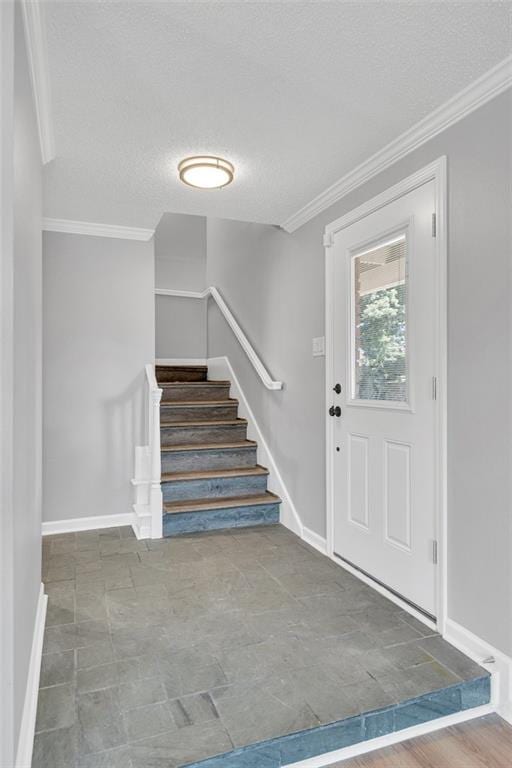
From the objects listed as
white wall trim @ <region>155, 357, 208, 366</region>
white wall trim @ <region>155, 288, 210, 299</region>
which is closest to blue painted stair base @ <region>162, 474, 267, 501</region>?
white wall trim @ <region>155, 357, 208, 366</region>

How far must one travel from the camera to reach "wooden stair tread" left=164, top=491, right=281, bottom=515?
11.0ft

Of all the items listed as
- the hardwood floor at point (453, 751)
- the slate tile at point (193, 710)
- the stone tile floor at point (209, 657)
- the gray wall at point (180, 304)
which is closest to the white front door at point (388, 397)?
the stone tile floor at point (209, 657)

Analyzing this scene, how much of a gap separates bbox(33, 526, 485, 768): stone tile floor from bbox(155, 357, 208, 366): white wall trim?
352cm

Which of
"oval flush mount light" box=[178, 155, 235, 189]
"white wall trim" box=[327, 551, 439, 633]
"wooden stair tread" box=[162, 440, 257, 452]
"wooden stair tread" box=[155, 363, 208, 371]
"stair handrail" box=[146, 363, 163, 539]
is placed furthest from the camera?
"wooden stair tread" box=[155, 363, 208, 371]

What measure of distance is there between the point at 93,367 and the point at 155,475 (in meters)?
0.98

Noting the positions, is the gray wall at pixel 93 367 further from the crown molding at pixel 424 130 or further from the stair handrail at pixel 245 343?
the crown molding at pixel 424 130

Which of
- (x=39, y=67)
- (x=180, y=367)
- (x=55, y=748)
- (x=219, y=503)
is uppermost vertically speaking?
(x=39, y=67)

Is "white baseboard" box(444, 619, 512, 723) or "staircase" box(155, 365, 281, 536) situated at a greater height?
"staircase" box(155, 365, 281, 536)

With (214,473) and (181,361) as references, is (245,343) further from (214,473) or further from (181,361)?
(181,361)

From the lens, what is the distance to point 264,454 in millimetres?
3881

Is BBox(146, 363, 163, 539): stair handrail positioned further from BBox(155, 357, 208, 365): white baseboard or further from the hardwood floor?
BBox(155, 357, 208, 365): white baseboard

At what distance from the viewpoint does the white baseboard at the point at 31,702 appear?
1.31 metres

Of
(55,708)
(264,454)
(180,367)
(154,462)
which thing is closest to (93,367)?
(154,462)

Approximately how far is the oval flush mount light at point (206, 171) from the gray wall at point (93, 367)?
1.26m
